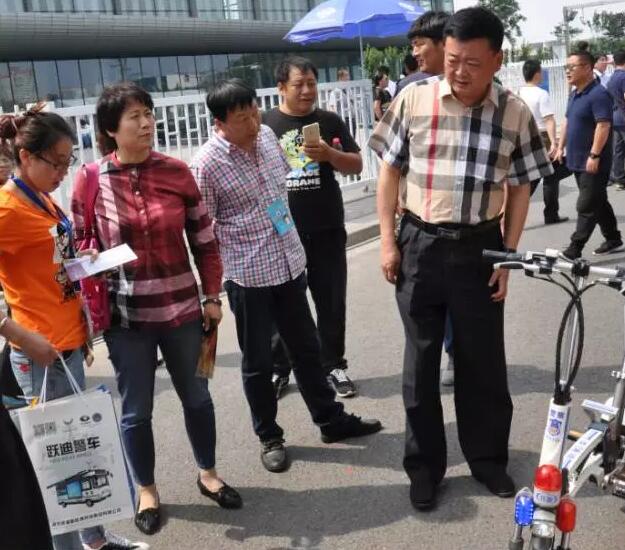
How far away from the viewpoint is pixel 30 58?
23.8 meters

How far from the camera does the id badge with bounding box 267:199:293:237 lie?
140 inches

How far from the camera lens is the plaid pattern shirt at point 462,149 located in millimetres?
3074

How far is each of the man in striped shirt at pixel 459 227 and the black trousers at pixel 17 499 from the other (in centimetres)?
164

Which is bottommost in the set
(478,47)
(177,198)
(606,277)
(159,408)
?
(159,408)

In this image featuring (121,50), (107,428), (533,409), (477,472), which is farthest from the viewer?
(121,50)

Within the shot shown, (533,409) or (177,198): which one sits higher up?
(177,198)

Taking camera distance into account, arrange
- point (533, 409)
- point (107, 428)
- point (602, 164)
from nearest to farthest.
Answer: point (107, 428) → point (533, 409) → point (602, 164)

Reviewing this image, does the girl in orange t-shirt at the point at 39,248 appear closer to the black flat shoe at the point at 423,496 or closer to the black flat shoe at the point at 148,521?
the black flat shoe at the point at 148,521

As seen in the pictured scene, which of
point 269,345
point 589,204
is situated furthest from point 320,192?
point 589,204

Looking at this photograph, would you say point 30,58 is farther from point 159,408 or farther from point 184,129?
point 159,408

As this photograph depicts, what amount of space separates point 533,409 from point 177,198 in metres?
2.31

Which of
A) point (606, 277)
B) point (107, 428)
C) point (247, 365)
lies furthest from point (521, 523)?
point (247, 365)

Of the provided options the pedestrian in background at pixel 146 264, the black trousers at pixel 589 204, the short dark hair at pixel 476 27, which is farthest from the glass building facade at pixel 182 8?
the short dark hair at pixel 476 27

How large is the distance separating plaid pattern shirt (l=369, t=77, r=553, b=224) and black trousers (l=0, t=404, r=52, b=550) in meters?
1.81
